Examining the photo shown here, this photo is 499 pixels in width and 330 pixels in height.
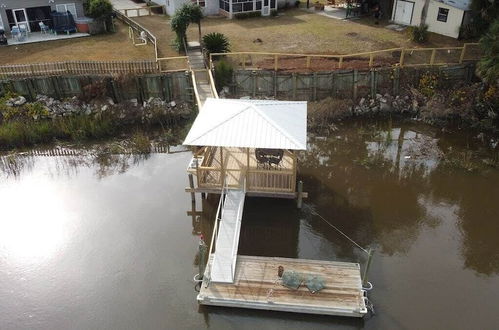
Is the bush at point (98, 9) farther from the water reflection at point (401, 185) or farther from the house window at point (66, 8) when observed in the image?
the water reflection at point (401, 185)

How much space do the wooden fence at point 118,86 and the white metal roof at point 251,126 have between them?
8249mm

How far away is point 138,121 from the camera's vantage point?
76.5 ft

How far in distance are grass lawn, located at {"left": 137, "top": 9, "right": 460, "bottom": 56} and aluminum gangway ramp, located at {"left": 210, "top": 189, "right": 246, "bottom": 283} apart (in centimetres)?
1438

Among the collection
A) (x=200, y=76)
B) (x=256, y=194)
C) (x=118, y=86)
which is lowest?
(x=256, y=194)

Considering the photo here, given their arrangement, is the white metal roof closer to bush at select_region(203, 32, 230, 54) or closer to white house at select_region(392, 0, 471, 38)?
bush at select_region(203, 32, 230, 54)

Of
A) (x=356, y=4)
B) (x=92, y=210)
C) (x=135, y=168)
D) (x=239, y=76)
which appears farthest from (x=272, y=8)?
(x=92, y=210)

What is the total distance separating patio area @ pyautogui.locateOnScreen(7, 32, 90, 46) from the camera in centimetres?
2783

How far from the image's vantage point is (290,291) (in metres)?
12.6

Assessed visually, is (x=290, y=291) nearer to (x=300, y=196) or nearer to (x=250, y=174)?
(x=300, y=196)

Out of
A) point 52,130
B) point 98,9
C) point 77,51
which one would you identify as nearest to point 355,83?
point 52,130

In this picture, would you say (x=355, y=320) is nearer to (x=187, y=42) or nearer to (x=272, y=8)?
(x=187, y=42)

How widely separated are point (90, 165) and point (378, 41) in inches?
785

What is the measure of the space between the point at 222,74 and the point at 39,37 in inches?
552

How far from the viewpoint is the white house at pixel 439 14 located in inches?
1082
